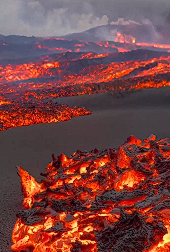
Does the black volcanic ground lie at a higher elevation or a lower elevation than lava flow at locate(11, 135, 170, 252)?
lower

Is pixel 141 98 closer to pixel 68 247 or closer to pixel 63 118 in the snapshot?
pixel 63 118

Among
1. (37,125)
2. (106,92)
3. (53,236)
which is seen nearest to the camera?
(53,236)

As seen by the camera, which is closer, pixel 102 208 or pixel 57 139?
pixel 102 208

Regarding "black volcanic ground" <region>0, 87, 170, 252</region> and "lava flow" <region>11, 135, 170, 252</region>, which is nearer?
"lava flow" <region>11, 135, 170, 252</region>

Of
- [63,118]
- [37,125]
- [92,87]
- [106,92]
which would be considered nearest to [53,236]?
[37,125]
